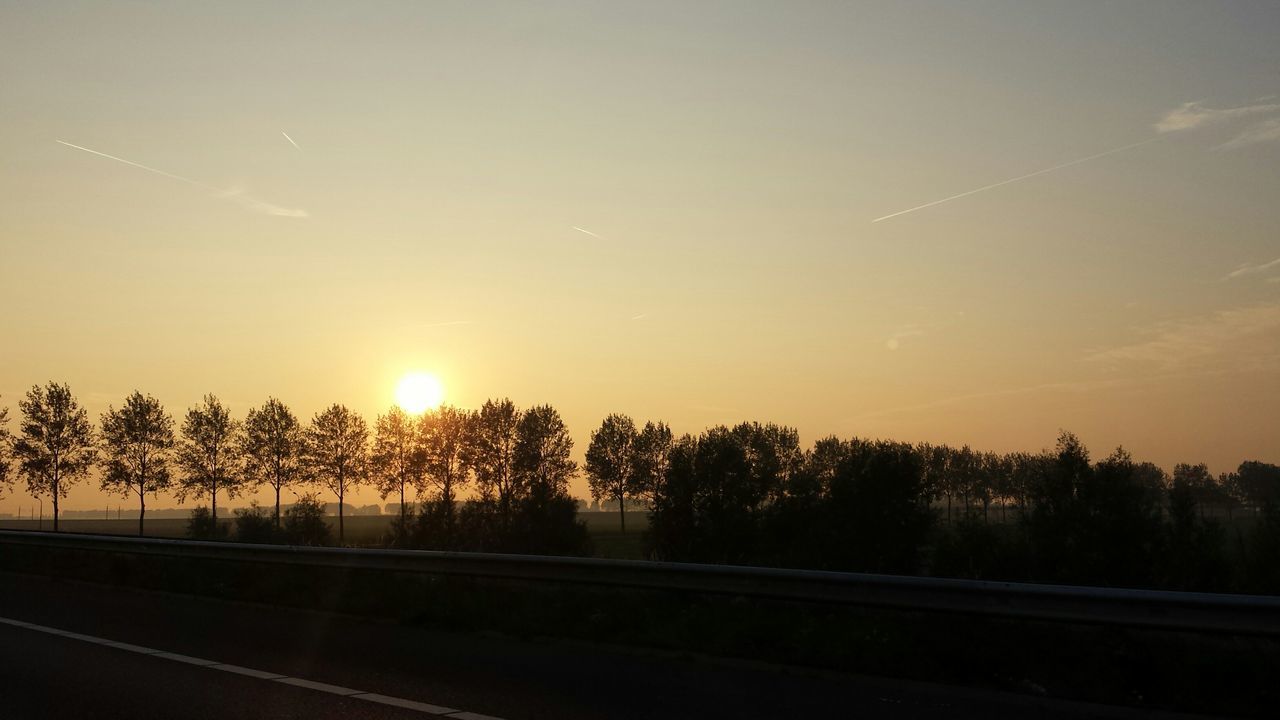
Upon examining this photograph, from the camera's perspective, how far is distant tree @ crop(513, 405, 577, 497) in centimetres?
10238

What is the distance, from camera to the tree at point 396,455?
93.3m

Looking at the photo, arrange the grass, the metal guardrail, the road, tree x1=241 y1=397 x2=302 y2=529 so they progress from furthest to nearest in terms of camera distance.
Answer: tree x1=241 y1=397 x2=302 y2=529
the grass
the metal guardrail
the road

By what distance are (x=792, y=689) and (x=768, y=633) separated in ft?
6.17

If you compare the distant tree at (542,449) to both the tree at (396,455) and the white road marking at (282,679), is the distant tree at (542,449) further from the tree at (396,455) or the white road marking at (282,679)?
the white road marking at (282,679)

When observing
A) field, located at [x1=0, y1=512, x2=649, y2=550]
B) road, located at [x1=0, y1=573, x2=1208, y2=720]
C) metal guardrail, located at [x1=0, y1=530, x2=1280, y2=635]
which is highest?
metal guardrail, located at [x1=0, y1=530, x2=1280, y2=635]

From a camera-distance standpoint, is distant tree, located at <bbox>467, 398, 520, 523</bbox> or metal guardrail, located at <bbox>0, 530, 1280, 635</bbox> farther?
distant tree, located at <bbox>467, 398, 520, 523</bbox>

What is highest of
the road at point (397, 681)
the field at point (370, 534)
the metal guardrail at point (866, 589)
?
the metal guardrail at point (866, 589)

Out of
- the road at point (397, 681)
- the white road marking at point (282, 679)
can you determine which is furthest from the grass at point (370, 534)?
the white road marking at point (282, 679)

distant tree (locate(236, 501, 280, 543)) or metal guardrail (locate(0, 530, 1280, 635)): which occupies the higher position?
metal guardrail (locate(0, 530, 1280, 635))

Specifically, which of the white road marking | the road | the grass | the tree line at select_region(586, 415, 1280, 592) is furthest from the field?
the white road marking

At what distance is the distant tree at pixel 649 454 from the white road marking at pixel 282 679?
4313 inches

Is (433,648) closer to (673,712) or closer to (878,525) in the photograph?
(673,712)

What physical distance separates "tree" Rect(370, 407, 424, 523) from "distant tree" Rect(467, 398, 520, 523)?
22.7 feet

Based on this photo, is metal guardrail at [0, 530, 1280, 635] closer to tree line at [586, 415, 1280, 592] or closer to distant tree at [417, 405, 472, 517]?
tree line at [586, 415, 1280, 592]
